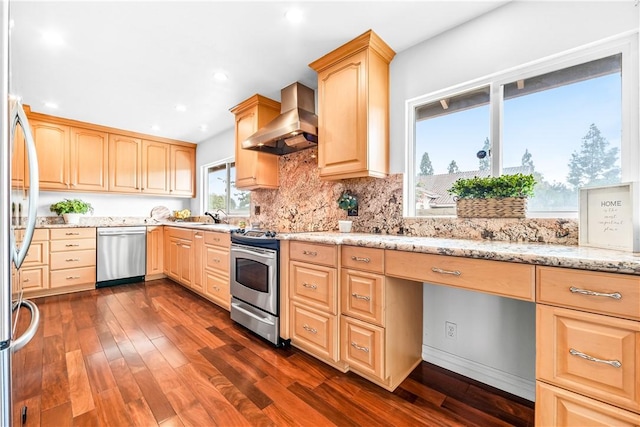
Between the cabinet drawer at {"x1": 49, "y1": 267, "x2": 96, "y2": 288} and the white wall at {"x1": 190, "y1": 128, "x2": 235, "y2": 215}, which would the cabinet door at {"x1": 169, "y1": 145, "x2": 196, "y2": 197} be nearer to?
the white wall at {"x1": 190, "y1": 128, "x2": 235, "y2": 215}

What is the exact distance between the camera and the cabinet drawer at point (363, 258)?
1.62 metres

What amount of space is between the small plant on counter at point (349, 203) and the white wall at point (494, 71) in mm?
496

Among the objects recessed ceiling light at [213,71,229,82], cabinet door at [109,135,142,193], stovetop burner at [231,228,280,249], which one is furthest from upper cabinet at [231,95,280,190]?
cabinet door at [109,135,142,193]

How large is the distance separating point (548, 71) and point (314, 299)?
208cm

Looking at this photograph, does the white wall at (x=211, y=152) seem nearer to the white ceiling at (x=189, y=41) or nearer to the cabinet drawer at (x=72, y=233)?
the white ceiling at (x=189, y=41)

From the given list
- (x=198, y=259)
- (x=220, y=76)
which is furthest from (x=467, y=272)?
(x=198, y=259)

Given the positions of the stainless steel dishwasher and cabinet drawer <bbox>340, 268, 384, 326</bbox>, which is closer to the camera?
cabinet drawer <bbox>340, 268, 384, 326</bbox>

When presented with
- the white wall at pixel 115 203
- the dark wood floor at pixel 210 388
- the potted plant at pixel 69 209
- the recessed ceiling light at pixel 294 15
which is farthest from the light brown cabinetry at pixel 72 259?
the recessed ceiling light at pixel 294 15

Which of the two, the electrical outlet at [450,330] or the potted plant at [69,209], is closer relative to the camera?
the electrical outlet at [450,330]

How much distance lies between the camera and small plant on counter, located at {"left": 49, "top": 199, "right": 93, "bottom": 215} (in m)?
3.87

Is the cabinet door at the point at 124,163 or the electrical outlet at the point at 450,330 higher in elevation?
the cabinet door at the point at 124,163

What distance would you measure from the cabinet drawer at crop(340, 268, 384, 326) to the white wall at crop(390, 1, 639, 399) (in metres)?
0.55

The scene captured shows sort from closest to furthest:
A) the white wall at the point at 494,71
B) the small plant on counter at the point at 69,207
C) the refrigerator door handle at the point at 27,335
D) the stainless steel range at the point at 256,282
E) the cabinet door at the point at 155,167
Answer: the refrigerator door handle at the point at 27,335
the white wall at the point at 494,71
the stainless steel range at the point at 256,282
the small plant on counter at the point at 69,207
the cabinet door at the point at 155,167

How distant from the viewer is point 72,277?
358cm
